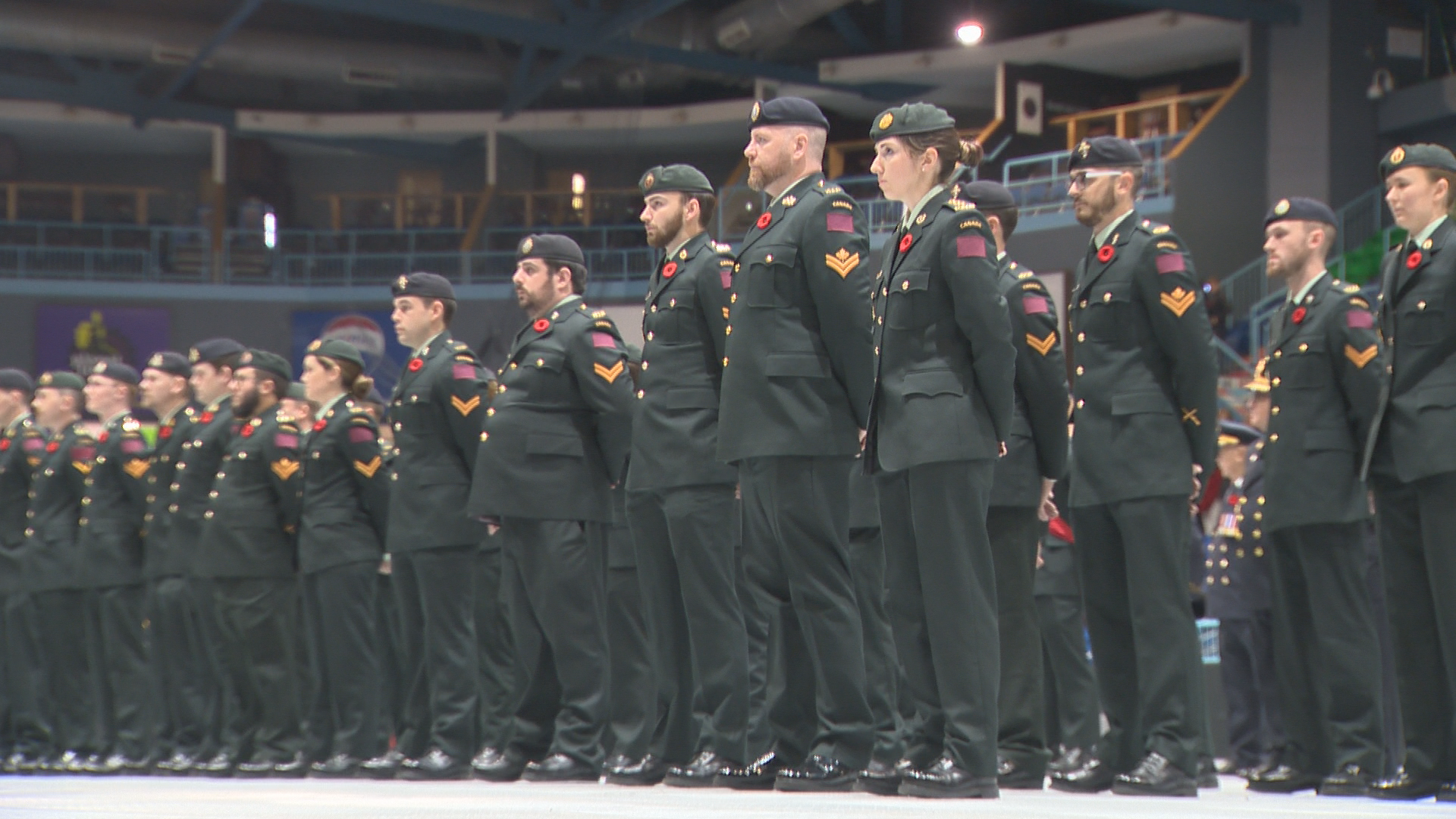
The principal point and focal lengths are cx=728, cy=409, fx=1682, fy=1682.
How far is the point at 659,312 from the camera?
4.12 metres

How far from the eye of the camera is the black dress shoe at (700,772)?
11.9ft

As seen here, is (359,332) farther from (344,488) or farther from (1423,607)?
(1423,607)

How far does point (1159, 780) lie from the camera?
3.54 metres

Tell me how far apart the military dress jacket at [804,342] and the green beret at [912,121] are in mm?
171

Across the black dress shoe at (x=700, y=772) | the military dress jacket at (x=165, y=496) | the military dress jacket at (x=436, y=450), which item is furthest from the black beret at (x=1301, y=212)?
the military dress jacket at (x=165, y=496)

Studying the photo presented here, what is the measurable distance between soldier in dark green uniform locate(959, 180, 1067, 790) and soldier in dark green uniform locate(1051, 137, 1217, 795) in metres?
0.12

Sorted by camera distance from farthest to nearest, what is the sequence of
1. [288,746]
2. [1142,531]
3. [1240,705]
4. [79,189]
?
[79,189], [1240,705], [288,746], [1142,531]

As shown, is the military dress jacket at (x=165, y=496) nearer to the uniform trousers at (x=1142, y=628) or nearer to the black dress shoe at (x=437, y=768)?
the black dress shoe at (x=437, y=768)

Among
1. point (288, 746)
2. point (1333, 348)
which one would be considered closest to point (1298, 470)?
point (1333, 348)

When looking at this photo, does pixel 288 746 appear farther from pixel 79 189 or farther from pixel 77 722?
pixel 79 189

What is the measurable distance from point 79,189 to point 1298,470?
18.2 meters

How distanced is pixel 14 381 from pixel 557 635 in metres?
4.24

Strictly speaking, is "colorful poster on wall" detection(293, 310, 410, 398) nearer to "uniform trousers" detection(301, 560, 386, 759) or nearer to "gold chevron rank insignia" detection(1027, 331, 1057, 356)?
"uniform trousers" detection(301, 560, 386, 759)

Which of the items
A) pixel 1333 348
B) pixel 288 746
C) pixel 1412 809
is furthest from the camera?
pixel 288 746
